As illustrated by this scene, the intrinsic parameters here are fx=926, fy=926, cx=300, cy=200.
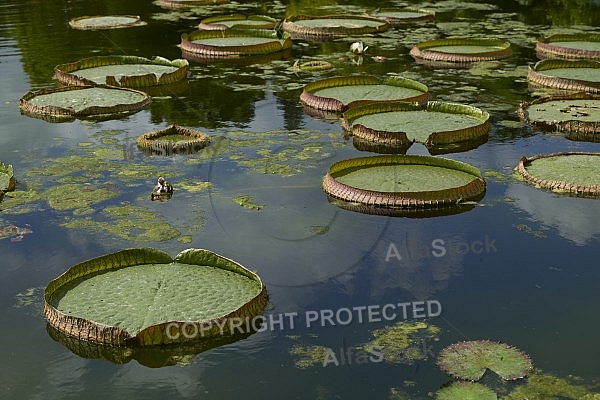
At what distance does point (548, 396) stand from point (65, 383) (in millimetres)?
2234

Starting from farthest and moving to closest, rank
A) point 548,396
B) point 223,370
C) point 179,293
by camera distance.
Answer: point 179,293 → point 223,370 → point 548,396

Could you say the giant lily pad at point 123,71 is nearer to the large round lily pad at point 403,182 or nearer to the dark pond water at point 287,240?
the dark pond water at point 287,240

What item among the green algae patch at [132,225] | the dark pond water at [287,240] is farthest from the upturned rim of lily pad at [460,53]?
the green algae patch at [132,225]

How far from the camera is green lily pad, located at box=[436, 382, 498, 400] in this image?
413 centimetres

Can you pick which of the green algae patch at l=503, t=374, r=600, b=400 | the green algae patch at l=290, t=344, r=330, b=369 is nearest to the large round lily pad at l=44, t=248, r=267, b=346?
the green algae patch at l=290, t=344, r=330, b=369

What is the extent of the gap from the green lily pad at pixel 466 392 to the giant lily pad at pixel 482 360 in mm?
67

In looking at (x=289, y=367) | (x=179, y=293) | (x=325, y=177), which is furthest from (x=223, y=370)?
(x=325, y=177)

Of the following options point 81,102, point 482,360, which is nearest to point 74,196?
point 81,102

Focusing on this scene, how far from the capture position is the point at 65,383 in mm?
4375

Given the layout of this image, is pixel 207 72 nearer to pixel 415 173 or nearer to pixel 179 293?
pixel 415 173

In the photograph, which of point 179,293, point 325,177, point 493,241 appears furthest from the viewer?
→ point 325,177

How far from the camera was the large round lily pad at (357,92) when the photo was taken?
8945 millimetres

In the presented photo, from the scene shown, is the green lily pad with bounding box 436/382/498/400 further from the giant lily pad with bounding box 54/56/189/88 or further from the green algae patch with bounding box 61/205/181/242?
the giant lily pad with bounding box 54/56/189/88

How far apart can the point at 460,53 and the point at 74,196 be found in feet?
19.2
